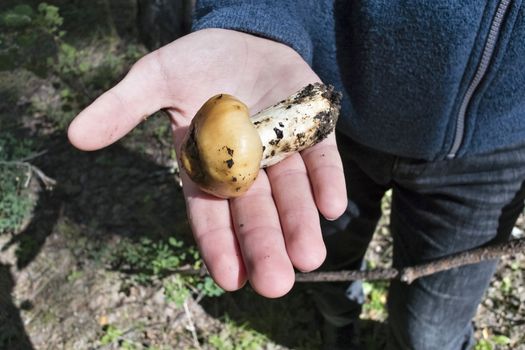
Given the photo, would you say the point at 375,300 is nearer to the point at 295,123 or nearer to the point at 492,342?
the point at 492,342

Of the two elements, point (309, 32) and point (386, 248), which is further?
point (386, 248)

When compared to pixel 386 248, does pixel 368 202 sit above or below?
above

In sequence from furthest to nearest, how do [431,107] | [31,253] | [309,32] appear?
[31,253]
[309,32]
[431,107]

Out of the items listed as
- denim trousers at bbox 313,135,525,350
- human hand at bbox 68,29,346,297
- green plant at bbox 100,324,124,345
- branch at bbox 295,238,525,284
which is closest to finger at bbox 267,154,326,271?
human hand at bbox 68,29,346,297

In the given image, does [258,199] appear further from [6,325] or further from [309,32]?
[6,325]

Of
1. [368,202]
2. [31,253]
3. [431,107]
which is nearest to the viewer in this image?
[431,107]

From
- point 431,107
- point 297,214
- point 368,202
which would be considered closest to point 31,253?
point 368,202

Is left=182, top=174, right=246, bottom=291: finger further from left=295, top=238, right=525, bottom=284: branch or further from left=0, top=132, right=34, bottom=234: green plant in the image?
left=0, top=132, right=34, bottom=234: green plant

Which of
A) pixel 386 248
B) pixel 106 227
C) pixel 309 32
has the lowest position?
pixel 386 248
